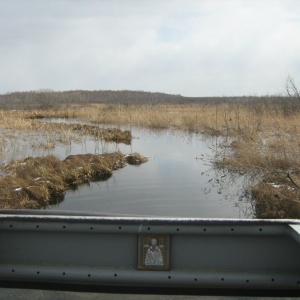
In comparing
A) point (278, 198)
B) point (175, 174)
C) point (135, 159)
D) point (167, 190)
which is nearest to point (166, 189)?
point (167, 190)

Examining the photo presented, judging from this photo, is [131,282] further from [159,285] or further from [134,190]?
[134,190]

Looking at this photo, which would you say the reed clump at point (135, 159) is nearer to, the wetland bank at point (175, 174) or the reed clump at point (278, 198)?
the wetland bank at point (175, 174)

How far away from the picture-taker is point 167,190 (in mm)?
11641

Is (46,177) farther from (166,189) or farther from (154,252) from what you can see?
(154,252)

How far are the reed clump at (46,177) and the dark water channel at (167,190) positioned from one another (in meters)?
0.38

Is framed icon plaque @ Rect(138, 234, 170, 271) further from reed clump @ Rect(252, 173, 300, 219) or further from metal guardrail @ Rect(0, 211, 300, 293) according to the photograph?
reed clump @ Rect(252, 173, 300, 219)

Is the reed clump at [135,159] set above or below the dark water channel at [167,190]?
above

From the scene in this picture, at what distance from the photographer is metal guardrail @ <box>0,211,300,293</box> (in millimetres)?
2959

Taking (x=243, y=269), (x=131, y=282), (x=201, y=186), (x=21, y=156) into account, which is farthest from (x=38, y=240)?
(x=21, y=156)

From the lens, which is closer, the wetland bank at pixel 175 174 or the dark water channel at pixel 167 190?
the wetland bank at pixel 175 174

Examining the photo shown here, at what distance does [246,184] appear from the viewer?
1147 centimetres

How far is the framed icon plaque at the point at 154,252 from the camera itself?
2998 mm

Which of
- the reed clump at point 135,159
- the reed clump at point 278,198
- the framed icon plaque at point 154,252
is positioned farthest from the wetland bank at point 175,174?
the framed icon plaque at point 154,252

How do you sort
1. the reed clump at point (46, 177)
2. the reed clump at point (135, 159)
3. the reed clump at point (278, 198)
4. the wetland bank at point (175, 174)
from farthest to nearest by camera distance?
the reed clump at point (135, 159) → the reed clump at point (46, 177) → the wetland bank at point (175, 174) → the reed clump at point (278, 198)
